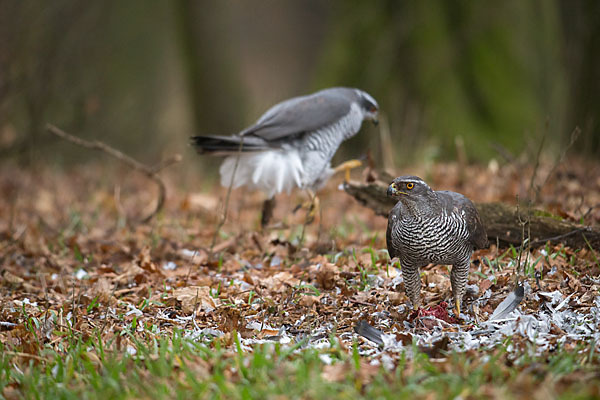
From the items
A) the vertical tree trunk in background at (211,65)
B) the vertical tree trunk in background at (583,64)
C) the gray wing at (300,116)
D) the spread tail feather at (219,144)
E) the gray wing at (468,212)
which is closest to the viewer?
the gray wing at (468,212)

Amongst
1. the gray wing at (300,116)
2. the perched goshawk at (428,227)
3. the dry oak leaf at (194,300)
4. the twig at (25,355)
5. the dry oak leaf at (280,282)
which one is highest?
the gray wing at (300,116)

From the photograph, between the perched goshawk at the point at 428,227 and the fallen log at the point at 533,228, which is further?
the fallen log at the point at 533,228

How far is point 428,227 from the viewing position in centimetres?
295

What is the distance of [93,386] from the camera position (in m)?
2.48

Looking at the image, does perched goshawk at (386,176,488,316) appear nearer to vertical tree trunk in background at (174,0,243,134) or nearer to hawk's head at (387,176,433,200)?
hawk's head at (387,176,433,200)

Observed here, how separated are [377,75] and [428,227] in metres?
6.26

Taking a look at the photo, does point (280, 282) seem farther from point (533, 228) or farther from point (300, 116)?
point (533, 228)

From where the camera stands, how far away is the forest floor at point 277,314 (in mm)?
2410

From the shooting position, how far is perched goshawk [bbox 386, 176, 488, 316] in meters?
2.96

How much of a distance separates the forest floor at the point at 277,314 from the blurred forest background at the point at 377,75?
2313mm

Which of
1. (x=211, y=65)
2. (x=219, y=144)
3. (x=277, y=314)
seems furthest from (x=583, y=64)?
(x=277, y=314)

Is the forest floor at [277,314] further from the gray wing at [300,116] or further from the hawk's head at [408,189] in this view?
the gray wing at [300,116]

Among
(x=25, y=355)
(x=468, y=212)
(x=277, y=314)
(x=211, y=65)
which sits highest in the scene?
(x=211, y=65)

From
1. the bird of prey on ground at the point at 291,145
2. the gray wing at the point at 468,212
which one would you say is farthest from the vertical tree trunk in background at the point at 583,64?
the gray wing at the point at 468,212
